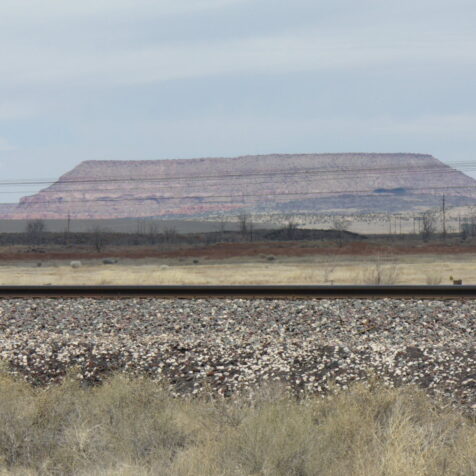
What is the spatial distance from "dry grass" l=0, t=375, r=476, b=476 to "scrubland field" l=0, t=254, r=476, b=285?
20652mm

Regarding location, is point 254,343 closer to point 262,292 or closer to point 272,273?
point 262,292

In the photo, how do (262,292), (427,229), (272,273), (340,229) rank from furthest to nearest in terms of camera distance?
(340,229) → (427,229) → (272,273) → (262,292)

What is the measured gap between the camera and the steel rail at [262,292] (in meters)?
16.2

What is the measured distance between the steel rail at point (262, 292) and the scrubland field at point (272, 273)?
463 inches

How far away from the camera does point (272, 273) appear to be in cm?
4050

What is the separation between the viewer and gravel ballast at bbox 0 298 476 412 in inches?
381

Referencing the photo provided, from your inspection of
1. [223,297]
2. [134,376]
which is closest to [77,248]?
[223,297]

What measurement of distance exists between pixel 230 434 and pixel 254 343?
3688mm

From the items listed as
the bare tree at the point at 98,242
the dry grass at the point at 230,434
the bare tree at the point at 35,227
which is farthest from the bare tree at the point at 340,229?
the dry grass at the point at 230,434

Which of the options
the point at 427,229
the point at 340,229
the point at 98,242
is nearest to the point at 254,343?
the point at 98,242

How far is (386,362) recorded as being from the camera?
32.5ft

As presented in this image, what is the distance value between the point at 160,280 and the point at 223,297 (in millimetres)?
18667

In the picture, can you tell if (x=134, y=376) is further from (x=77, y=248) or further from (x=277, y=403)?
(x=77, y=248)

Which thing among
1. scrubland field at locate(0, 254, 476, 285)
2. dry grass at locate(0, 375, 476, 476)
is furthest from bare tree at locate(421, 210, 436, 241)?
dry grass at locate(0, 375, 476, 476)
